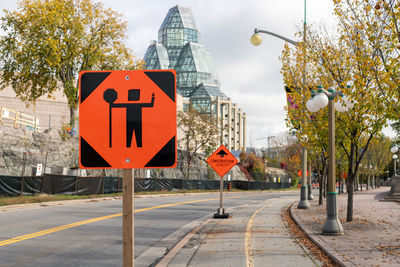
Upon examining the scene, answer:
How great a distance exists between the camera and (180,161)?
57312 mm

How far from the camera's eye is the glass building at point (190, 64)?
116906mm

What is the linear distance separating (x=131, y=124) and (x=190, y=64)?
429 ft

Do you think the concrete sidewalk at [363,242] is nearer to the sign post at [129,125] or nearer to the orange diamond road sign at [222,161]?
the orange diamond road sign at [222,161]

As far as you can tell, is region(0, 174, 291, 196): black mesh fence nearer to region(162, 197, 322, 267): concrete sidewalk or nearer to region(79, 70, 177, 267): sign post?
region(162, 197, 322, 267): concrete sidewalk

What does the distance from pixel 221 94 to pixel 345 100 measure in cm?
10862

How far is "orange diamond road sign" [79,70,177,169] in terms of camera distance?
12.2ft

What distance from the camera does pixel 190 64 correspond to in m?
133

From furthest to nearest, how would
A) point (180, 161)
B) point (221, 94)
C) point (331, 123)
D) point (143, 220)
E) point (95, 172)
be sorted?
point (221, 94)
point (180, 161)
point (95, 172)
point (143, 220)
point (331, 123)

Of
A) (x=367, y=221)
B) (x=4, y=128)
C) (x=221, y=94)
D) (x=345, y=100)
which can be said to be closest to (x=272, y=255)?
(x=345, y=100)

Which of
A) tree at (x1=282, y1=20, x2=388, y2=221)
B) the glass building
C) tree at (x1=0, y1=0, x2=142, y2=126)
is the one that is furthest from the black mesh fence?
the glass building

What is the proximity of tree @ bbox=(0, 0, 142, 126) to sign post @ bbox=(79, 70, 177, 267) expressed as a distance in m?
27.4

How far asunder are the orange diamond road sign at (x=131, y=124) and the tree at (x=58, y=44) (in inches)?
1079

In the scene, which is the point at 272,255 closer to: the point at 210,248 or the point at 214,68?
the point at 210,248

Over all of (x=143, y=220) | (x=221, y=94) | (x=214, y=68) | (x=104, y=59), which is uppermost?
(x=214, y=68)
